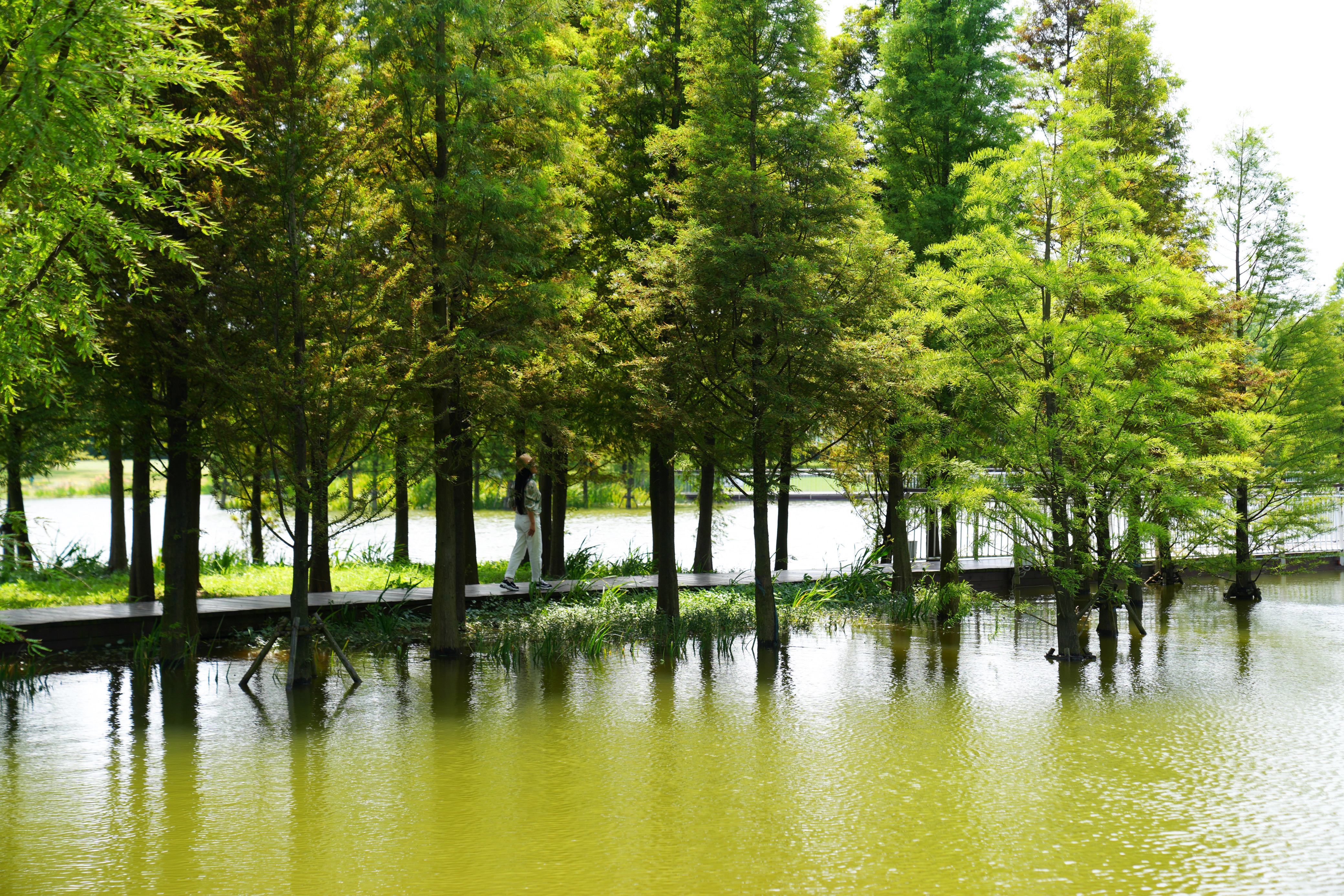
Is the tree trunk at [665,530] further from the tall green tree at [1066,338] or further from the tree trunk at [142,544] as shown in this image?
the tree trunk at [142,544]

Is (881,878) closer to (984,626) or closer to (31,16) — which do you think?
(31,16)

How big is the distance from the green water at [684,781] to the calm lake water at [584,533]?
153 inches

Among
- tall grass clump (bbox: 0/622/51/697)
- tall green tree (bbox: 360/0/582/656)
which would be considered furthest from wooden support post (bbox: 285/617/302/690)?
tall grass clump (bbox: 0/622/51/697)

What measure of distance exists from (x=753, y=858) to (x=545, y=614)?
26.6 feet

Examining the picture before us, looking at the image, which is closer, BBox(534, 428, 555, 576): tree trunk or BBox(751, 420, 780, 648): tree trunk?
BBox(751, 420, 780, 648): tree trunk

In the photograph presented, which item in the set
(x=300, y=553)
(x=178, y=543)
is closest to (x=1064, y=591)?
(x=300, y=553)

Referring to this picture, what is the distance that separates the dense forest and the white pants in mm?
825

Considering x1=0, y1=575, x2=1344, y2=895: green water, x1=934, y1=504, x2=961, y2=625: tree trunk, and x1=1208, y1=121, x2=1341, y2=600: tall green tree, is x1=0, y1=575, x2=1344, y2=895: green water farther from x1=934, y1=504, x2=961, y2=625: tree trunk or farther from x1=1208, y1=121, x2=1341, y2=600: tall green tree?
x1=1208, y1=121, x2=1341, y2=600: tall green tree

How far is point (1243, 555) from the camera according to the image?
712 inches

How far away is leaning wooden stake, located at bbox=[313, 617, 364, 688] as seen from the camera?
10.4 meters

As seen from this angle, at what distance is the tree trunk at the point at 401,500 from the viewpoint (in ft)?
36.5

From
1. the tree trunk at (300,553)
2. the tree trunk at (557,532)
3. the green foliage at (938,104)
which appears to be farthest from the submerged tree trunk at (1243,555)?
the tree trunk at (300,553)

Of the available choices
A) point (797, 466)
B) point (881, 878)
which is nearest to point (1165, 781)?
point (881, 878)

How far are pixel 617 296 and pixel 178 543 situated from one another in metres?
5.68
